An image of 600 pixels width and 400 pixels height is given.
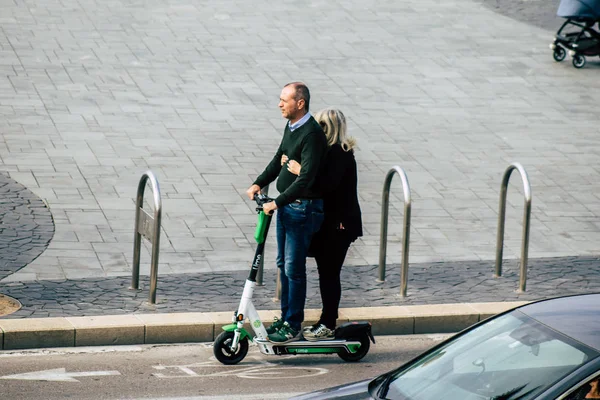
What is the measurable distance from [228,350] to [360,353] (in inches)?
37.8

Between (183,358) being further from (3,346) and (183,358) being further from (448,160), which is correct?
(448,160)

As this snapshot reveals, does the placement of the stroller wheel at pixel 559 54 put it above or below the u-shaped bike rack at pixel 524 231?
below

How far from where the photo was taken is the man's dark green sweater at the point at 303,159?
7.91m

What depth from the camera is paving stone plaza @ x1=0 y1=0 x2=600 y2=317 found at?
33.8 ft

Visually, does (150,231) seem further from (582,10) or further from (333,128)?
(582,10)

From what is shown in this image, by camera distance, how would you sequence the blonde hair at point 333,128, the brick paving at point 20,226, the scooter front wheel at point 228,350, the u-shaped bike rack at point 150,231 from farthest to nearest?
the brick paving at point 20,226
the u-shaped bike rack at point 150,231
the blonde hair at point 333,128
the scooter front wheel at point 228,350

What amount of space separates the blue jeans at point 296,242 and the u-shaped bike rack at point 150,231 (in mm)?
1228

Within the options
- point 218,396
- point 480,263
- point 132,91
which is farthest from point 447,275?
point 132,91

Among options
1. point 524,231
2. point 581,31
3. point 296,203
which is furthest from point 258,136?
point 581,31

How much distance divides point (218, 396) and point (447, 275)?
11.5ft

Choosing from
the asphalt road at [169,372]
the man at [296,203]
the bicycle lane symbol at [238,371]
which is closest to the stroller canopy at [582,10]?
the asphalt road at [169,372]

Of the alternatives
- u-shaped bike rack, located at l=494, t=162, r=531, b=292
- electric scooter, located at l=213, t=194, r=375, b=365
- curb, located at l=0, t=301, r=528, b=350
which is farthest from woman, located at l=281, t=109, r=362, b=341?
u-shaped bike rack, located at l=494, t=162, r=531, b=292

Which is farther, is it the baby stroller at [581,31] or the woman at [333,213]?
the baby stroller at [581,31]

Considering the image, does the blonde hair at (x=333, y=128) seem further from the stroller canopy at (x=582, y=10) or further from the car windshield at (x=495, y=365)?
the stroller canopy at (x=582, y=10)
